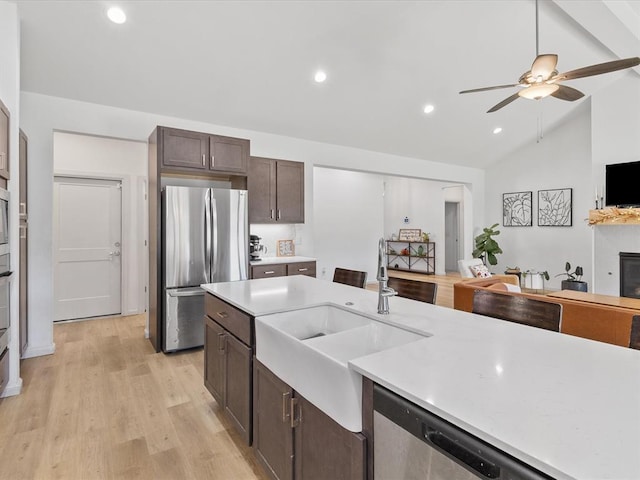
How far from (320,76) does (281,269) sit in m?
2.37

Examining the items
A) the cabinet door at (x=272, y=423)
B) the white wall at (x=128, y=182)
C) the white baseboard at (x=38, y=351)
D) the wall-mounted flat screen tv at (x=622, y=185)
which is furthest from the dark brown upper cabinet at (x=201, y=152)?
the wall-mounted flat screen tv at (x=622, y=185)

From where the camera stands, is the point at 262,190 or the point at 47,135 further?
the point at 262,190

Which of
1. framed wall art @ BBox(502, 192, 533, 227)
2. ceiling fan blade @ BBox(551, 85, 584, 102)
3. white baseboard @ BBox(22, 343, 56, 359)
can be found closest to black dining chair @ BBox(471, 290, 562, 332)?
ceiling fan blade @ BBox(551, 85, 584, 102)

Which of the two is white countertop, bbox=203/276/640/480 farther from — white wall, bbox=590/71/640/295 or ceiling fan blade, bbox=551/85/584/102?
white wall, bbox=590/71/640/295

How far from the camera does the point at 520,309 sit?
1.75 meters

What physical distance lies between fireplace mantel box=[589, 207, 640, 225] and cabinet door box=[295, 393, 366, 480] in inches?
237

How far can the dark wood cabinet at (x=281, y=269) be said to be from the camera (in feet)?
13.9

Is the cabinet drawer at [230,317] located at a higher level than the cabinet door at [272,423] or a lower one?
higher

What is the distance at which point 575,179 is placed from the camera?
6938mm

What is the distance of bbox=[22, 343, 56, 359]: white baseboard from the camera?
11.3 feet

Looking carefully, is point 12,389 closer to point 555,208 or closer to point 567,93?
point 567,93

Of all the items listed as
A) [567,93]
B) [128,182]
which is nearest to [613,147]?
[567,93]

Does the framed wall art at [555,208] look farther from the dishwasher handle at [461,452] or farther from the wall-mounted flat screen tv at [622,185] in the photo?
the dishwasher handle at [461,452]

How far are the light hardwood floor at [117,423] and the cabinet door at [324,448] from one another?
71 centimetres
